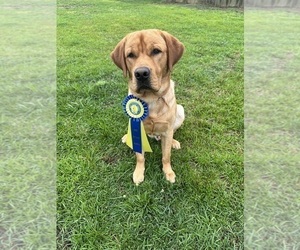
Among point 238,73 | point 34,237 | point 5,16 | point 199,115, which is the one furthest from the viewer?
point 5,16

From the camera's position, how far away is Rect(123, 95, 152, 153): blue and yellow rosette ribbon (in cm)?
259

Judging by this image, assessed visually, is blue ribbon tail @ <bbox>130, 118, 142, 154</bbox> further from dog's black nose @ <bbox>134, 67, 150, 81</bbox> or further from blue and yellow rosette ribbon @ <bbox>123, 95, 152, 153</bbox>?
dog's black nose @ <bbox>134, 67, 150, 81</bbox>

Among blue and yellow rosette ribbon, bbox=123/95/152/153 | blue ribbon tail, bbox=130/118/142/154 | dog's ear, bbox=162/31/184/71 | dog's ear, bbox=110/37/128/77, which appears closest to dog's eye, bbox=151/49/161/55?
dog's ear, bbox=162/31/184/71

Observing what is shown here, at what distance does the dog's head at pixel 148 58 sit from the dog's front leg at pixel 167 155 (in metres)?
0.40

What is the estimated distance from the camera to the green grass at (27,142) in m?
2.27

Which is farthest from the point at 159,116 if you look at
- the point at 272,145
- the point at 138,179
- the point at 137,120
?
the point at 272,145

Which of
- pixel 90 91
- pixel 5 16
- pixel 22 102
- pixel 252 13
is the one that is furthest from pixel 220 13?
pixel 22 102

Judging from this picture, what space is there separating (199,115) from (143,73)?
1.59 metres

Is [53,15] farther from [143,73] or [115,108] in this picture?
[143,73]

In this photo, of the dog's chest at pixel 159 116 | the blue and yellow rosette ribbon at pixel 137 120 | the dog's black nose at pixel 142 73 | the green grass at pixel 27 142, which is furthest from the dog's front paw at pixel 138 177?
the dog's black nose at pixel 142 73

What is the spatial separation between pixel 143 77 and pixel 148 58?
0.60ft

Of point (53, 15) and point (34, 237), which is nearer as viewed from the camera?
point (34, 237)

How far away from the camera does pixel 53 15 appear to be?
25.8 ft

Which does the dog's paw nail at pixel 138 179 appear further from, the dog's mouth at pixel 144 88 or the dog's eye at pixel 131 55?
the dog's eye at pixel 131 55
